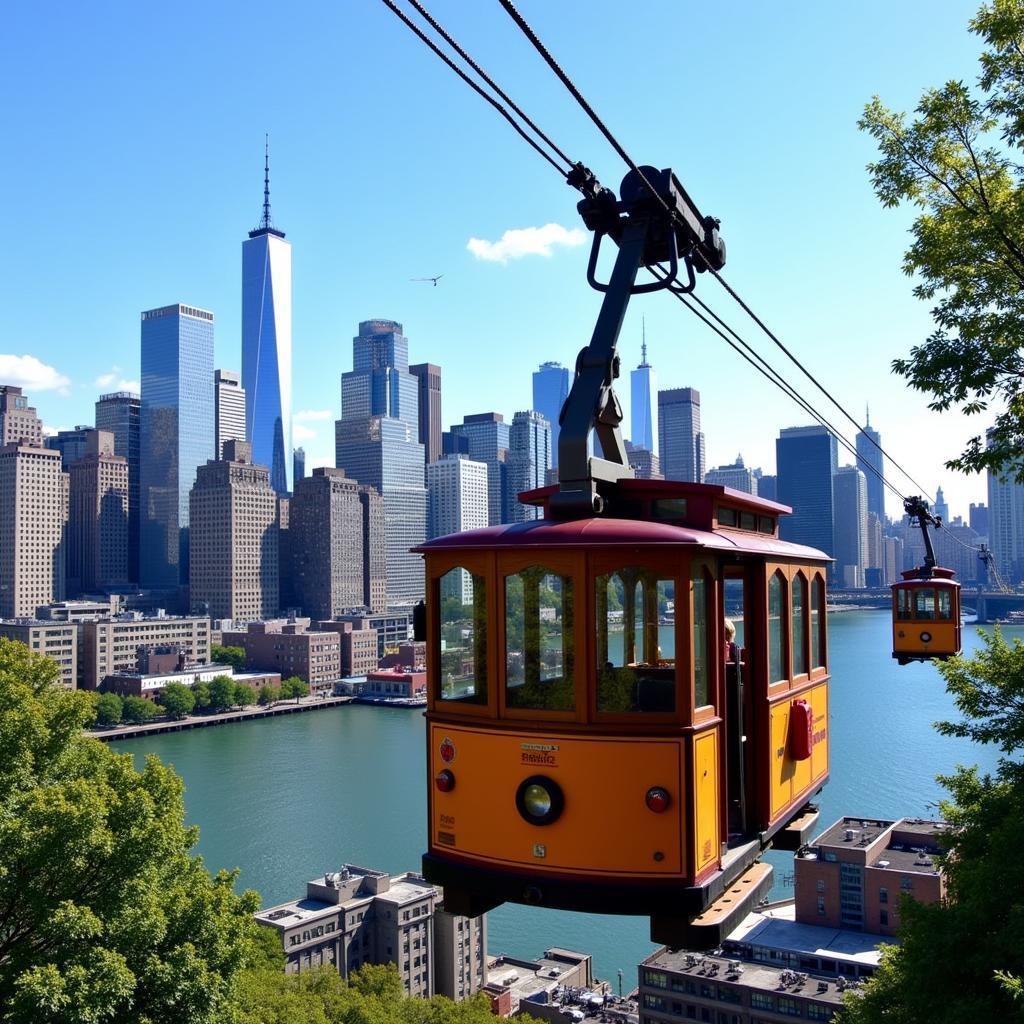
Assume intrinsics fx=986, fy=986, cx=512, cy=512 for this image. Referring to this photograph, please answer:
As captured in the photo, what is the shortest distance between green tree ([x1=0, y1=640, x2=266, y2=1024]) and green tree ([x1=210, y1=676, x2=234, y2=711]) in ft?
245

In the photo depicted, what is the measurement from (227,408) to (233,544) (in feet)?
255

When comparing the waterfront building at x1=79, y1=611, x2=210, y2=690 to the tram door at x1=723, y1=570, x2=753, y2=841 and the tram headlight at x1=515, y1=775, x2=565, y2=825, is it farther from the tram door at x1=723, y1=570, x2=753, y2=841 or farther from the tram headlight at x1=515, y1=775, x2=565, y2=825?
the tram headlight at x1=515, y1=775, x2=565, y2=825

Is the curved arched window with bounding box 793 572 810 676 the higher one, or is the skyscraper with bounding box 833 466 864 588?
the skyscraper with bounding box 833 466 864 588

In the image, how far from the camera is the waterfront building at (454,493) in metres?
179

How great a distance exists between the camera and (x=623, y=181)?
20.9 feet

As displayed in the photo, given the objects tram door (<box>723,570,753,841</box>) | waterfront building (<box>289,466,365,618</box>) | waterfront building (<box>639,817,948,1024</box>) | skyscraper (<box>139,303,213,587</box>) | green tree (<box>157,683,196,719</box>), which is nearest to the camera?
tram door (<box>723,570,753,841</box>)

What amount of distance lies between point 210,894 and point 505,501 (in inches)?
7471

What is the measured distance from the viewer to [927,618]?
19359mm

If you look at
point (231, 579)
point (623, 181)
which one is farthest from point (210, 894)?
point (231, 579)

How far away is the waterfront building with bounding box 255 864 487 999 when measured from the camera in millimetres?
33469

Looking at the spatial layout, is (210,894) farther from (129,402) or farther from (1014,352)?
(129,402)

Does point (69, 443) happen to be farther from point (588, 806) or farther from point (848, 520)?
point (588, 806)

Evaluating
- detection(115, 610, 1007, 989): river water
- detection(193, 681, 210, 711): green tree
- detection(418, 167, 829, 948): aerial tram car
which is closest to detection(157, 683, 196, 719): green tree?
detection(193, 681, 210, 711): green tree

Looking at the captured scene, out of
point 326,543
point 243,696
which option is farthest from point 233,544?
point 243,696
